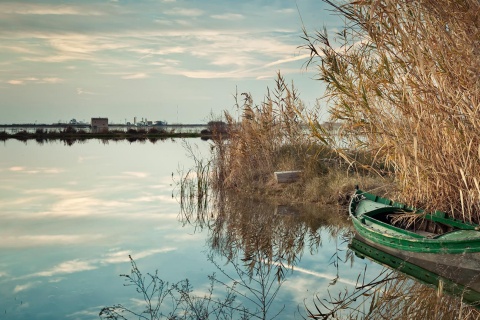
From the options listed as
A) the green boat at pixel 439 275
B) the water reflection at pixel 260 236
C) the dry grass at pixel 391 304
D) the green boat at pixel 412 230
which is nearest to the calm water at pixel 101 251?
the water reflection at pixel 260 236

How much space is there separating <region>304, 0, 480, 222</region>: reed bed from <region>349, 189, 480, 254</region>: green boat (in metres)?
0.24

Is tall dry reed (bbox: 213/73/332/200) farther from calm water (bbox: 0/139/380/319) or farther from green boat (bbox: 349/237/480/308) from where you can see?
green boat (bbox: 349/237/480/308)

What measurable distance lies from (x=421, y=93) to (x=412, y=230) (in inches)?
101

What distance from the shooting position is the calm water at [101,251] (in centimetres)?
701

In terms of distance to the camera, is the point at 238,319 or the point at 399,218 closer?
the point at 238,319

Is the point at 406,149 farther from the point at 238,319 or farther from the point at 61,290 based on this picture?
the point at 61,290

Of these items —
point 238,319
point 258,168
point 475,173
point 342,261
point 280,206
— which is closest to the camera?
point 238,319

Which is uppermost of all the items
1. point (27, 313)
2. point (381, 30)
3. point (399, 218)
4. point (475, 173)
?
point (381, 30)

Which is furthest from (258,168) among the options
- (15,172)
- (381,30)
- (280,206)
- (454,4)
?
(15,172)

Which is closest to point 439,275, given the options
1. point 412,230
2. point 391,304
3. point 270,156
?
point 412,230

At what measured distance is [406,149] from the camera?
8.05 metres

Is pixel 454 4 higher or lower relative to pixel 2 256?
higher

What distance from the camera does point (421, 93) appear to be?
24.7 feet

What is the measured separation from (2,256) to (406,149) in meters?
6.41
